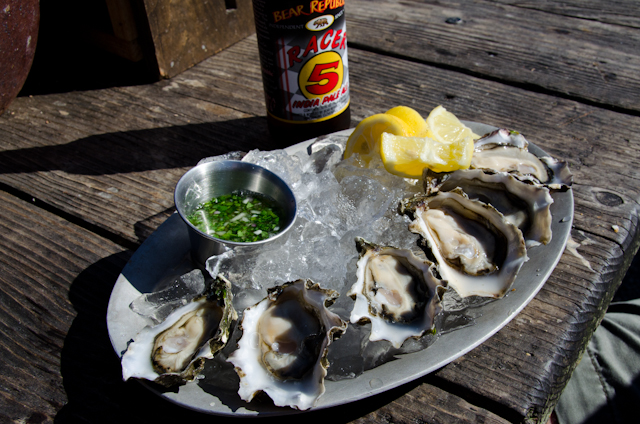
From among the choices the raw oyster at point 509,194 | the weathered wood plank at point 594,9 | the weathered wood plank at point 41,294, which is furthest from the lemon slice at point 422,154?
the weathered wood plank at point 594,9

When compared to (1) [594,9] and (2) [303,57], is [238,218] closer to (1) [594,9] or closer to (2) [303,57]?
(2) [303,57]

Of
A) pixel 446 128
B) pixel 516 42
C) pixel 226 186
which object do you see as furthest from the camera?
pixel 516 42

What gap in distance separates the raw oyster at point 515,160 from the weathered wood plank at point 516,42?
2.40 feet

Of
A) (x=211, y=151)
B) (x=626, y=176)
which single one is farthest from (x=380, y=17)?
(x=626, y=176)

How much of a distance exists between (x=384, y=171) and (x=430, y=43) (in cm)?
125

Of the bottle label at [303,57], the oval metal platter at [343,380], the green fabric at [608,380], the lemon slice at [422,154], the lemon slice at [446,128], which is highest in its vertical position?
the bottle label at [303,57]

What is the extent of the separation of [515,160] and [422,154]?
318 millimetres

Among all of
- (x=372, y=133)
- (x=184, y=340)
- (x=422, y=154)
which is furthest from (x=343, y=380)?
(x=372, y=133)

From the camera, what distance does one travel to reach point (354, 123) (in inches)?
71.5

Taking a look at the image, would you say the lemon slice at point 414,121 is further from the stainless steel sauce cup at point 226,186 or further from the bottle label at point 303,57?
the stainless steel sauce cup at point 226,186

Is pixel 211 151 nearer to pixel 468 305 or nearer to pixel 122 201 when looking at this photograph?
pixel 122 201

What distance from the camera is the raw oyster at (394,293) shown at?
0.91 meters

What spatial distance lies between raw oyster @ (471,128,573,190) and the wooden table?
191 mm

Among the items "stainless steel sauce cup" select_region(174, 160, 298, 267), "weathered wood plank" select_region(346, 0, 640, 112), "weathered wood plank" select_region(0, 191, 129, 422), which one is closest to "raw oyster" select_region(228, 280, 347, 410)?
"stainless steel sauce cup" select_region(174, 160, 298, 267)
